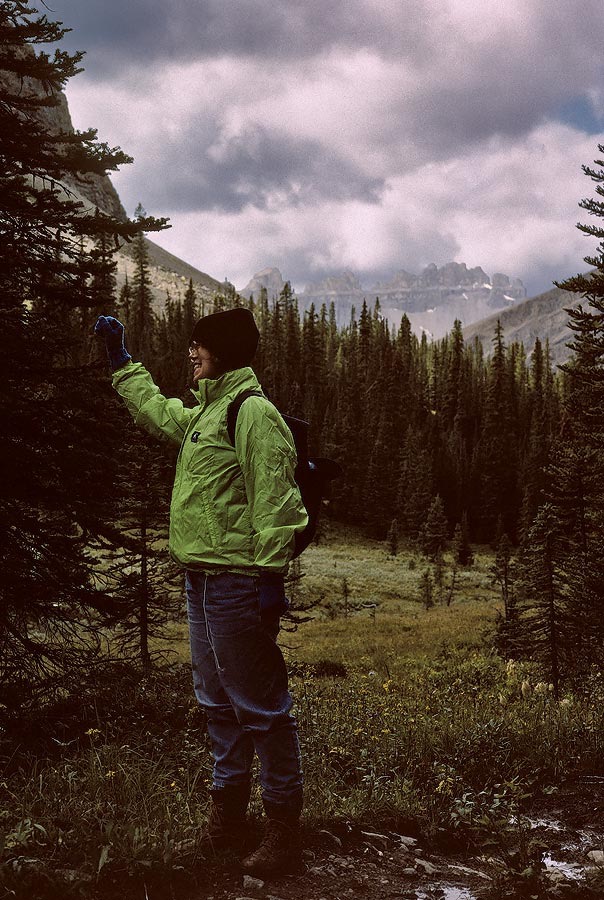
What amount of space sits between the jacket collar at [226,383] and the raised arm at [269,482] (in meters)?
0.25

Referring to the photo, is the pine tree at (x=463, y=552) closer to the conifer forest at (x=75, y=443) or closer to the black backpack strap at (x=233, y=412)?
the conifer forest at (x=75, y=443)

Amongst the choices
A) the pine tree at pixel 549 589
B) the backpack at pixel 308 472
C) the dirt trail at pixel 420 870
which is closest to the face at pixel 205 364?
the backpack at pixel 308 472

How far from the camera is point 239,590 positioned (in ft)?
11.6

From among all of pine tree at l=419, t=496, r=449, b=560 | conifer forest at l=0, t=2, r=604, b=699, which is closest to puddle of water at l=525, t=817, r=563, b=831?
conifer forest at l=0, t=2, r=604, b=699

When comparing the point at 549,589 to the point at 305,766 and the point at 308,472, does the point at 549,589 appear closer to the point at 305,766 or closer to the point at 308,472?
the point at 305,766

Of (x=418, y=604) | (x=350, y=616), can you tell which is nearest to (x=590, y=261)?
(x=350, y=616)

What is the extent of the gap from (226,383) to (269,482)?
78 centimetres

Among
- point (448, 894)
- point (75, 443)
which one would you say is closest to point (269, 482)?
Answer: point (448, 894)

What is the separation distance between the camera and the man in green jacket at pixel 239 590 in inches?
133

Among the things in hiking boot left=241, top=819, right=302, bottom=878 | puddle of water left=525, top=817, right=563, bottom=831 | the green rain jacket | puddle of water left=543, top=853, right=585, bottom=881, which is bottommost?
puddle of water left=525, top=817, right=563, bottom=831

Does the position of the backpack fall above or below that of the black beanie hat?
below

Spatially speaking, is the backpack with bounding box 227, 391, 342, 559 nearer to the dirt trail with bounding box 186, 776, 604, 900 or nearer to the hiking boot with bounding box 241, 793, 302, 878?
the hiking boot with bounding box 241, 793, 302, 878

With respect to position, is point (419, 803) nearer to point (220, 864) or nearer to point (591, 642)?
point (220, 864)

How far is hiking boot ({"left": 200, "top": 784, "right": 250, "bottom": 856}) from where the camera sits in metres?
3.56
